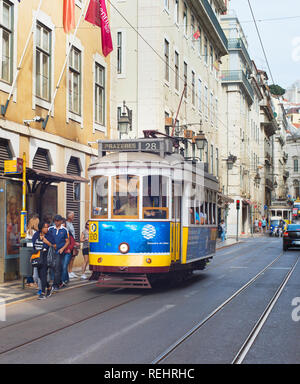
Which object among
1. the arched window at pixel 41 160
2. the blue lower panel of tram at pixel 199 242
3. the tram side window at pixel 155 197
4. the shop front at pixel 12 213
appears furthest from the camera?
the arched window at pixel 41 160

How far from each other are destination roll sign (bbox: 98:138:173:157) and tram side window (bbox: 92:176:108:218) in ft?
3.05

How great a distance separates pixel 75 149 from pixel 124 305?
30.8 ft

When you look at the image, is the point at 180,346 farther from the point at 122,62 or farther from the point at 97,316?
the point at 122,62

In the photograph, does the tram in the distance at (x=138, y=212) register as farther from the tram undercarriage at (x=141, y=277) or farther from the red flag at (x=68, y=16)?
the red flag at (x=68, y=16)

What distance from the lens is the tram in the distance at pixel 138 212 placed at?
1276 centimetres

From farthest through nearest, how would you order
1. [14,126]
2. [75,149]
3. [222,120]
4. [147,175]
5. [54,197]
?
[222,120] < [75,149] < [54,197] < [14,126] < [147,175]

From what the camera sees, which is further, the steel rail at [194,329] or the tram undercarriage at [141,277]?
the tram undercarriage at [141,277]

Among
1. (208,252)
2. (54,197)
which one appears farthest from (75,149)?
Answer: (208,252)

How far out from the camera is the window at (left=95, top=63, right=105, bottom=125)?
22188 millimetres

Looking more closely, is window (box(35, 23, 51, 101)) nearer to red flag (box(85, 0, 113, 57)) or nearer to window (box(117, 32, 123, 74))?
red flag (box(85, 0, 113, 57))

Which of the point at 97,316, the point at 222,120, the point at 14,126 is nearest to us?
the point at 97,316

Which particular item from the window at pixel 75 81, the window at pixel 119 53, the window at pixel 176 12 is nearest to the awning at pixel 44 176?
the window at pixel 75 81

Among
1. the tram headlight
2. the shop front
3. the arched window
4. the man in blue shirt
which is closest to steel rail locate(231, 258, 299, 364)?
the tram headlight

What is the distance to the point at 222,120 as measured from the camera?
57.8 metres
